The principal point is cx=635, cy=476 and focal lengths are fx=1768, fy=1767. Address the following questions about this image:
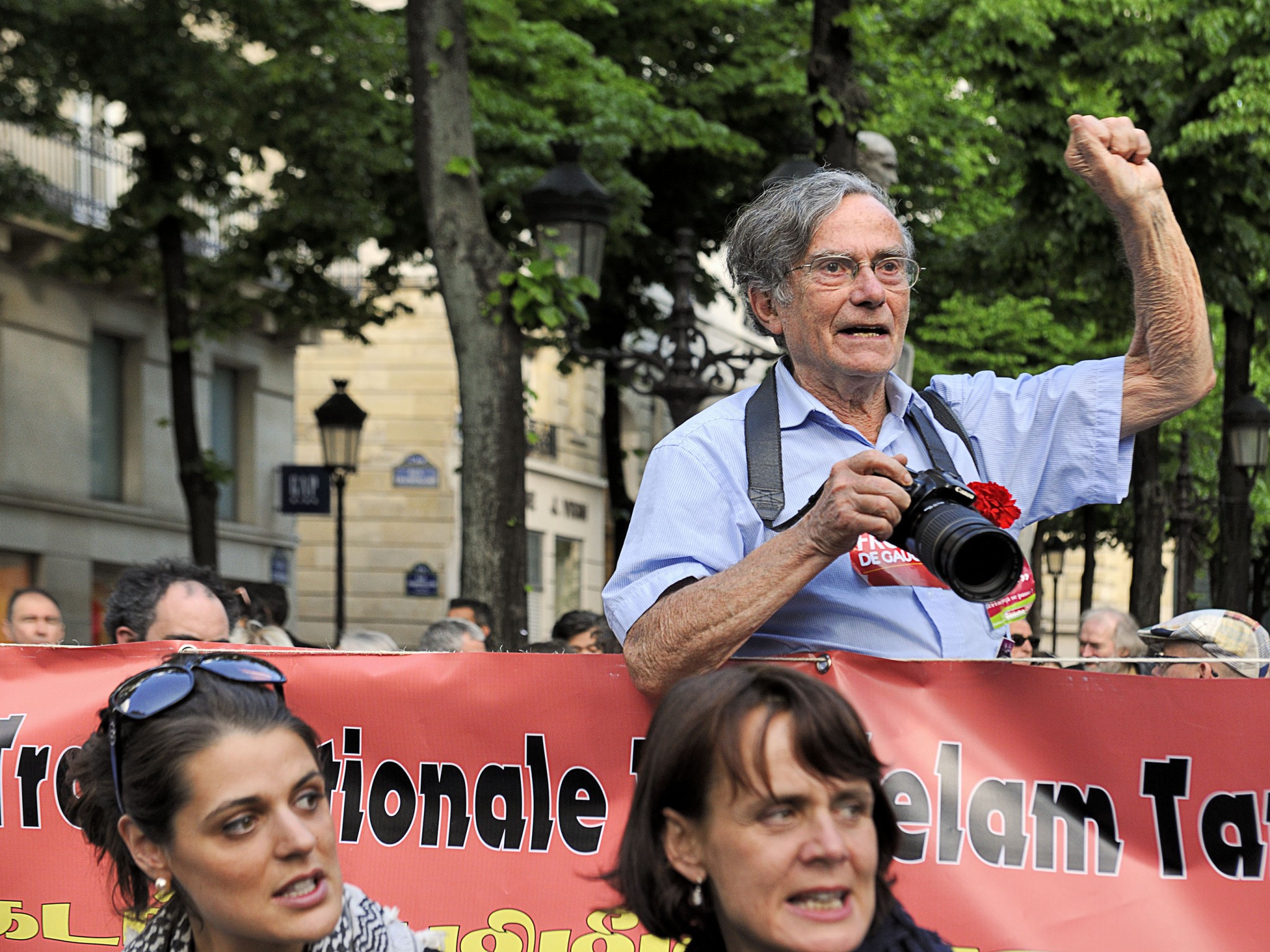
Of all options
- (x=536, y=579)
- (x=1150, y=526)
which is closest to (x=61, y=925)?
(x=1150, y=526)

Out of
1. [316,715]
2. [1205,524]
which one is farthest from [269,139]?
[1205,524]

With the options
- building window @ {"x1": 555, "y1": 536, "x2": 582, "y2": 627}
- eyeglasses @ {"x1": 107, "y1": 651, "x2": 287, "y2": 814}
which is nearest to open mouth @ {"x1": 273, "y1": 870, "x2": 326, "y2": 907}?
eyeglasses @ {"x1": 107, "y1": 651, "x2": 287, "y2": 814}

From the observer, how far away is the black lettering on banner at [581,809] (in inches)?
→ 158

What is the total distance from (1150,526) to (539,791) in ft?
58.2

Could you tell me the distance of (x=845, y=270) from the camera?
135 inches

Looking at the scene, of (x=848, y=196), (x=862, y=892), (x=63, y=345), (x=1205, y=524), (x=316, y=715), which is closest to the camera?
(x=862, y=892)

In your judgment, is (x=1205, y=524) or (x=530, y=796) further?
(x=1205, y=524)

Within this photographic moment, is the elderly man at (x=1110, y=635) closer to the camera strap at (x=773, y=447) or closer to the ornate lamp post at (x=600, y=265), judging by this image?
the ornate lamp post at (x=600, y=265)

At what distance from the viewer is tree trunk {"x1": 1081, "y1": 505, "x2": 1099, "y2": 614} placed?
30658 mm

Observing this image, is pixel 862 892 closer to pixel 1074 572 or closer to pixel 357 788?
pixel 357 788

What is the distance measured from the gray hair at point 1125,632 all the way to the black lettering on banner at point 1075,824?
5.60 m

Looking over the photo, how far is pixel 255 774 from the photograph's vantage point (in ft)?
9.44

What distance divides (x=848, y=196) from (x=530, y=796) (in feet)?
5.19

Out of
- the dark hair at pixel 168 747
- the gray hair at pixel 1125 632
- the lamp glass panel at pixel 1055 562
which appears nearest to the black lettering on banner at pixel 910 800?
the dark hair at pixel 168 747
